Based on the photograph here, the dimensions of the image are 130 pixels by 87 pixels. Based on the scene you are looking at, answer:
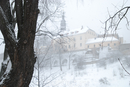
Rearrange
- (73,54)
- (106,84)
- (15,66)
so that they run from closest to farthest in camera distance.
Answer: (15,66)
(106,84)
(73,54)

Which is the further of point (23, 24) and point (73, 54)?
point (73, 54)

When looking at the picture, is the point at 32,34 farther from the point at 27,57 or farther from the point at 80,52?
the point at 80,52

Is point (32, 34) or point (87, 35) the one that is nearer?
point (32, 34)

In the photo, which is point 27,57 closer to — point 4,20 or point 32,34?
point 32,34

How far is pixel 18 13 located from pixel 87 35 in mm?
48208

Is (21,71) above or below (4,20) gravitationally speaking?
below

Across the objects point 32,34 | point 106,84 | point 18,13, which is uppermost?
point 18,13

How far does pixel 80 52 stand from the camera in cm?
3844

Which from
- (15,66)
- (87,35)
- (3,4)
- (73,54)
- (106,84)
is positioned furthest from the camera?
(87,35)

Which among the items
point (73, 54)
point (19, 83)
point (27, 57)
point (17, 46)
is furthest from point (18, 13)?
point (73, 54)

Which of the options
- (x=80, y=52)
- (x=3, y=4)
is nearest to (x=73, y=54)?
(x=80, y=52)

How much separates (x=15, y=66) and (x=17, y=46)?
31cm

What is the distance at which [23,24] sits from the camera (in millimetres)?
1840

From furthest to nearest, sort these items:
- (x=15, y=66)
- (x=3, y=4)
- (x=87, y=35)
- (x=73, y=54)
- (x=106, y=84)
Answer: (x=87, y=35), (x=73, y=54), (x=106, y=84), (x=3, y=4), (x=15, y=66)
